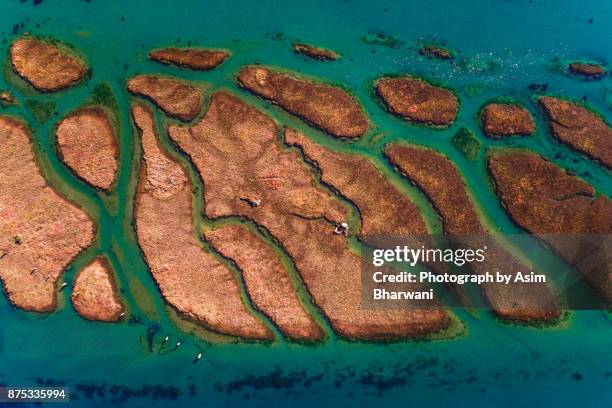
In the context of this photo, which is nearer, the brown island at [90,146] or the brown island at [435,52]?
the brown island at [90,146]

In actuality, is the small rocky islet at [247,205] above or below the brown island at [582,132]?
below

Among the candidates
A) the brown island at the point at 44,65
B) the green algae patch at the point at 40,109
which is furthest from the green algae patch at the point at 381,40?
the green algae patch at the point at 40,109

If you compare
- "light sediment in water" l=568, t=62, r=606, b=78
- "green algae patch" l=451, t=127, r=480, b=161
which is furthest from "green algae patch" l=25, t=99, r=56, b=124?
"light sediment in water" l=568, t=62, r=606, b=78

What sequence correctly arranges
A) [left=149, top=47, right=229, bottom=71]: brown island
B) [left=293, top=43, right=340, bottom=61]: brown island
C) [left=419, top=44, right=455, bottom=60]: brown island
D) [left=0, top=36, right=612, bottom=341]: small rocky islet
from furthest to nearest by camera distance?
[left=419, top=44, right=455, bottom=60]: brown island < [left=293, top=43, right=340, bottom=61]: brown island < [left=149, top=47, right=229, bottom=71]: brown island < [left=0, top=36, right=612, bottom=341]: small rocky islet

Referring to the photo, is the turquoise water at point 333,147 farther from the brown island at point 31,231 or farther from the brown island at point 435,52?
the brown island at point 31,231

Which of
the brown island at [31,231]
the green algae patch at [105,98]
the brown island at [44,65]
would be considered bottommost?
the brown island at [31,231]

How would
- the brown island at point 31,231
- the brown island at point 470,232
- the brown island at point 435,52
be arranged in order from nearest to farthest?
the brown island at point 31,231
the brown island at point 470,232
the brown island at point 435,52

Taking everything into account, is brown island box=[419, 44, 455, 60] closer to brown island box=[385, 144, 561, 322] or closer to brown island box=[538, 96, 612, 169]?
brown island box=[385, 144, 561, 322]

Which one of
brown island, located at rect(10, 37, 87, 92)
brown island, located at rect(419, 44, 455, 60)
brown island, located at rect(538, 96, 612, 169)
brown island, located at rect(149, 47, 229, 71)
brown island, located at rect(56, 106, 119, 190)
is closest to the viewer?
brown island, located at rect(56, 106, 119, 190)
